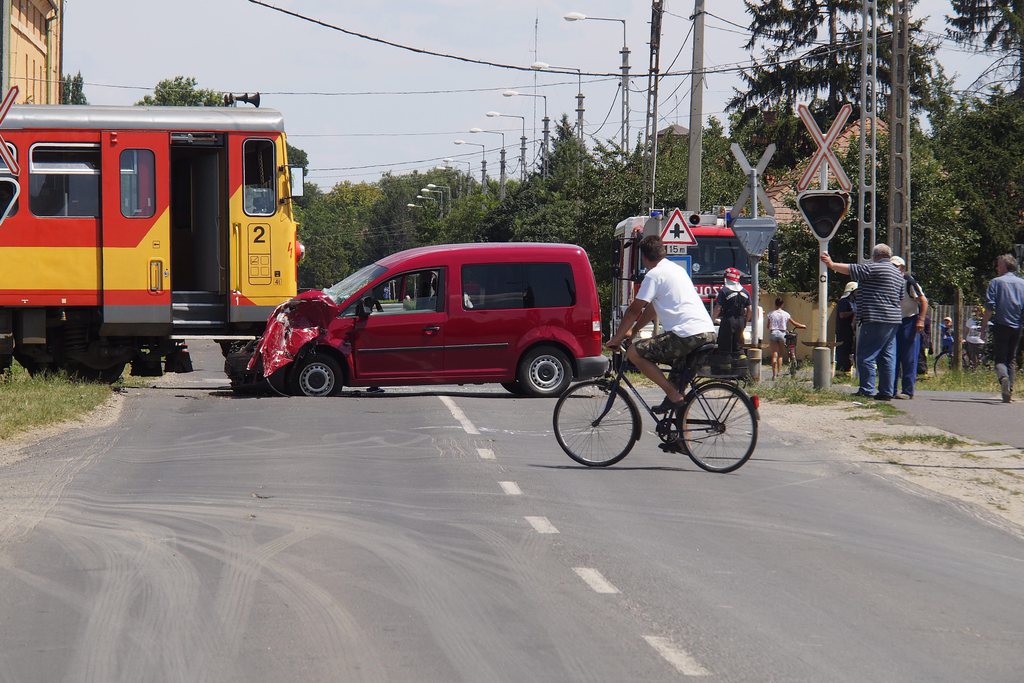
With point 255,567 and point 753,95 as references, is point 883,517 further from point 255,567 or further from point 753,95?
point 753,95

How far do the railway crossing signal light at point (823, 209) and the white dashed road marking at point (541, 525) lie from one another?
9.57 metres

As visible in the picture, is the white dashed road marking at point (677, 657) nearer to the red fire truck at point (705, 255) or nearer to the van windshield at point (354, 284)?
the van windshield at point (354, 284)

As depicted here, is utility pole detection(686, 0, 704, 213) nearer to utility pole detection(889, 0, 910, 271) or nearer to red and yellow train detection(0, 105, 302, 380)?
utility pole detection(889, 0, 910, 271)

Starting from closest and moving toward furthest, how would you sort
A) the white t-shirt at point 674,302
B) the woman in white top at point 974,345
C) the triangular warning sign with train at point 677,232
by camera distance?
1. the white t-shirt at point 674,302
2. the triangular warning sign with train at point 677,232
3. the woman in white top at point 974,345

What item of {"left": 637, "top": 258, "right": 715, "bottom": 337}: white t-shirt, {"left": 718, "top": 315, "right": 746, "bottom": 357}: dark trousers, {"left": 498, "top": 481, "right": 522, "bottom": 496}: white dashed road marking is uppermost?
{"left": 637, "top": 258, "right": 715, "bottom": 337}: white t-shirt

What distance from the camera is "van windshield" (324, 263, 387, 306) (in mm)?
17828

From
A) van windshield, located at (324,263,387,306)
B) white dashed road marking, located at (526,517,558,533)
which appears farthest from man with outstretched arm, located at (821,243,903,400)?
white dashed road marking, located at (526,517,558,533)

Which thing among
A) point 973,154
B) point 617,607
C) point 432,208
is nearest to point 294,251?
point 617,607

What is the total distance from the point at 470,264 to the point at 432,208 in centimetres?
8593

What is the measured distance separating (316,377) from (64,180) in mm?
4364

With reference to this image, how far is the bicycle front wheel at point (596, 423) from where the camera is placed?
429 inches

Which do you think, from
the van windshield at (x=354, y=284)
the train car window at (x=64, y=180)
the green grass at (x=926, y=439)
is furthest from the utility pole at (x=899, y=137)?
the train car window at (x=64, y=180)

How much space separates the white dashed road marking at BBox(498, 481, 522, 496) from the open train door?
386 inches

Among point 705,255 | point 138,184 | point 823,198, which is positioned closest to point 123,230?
point 138,184
